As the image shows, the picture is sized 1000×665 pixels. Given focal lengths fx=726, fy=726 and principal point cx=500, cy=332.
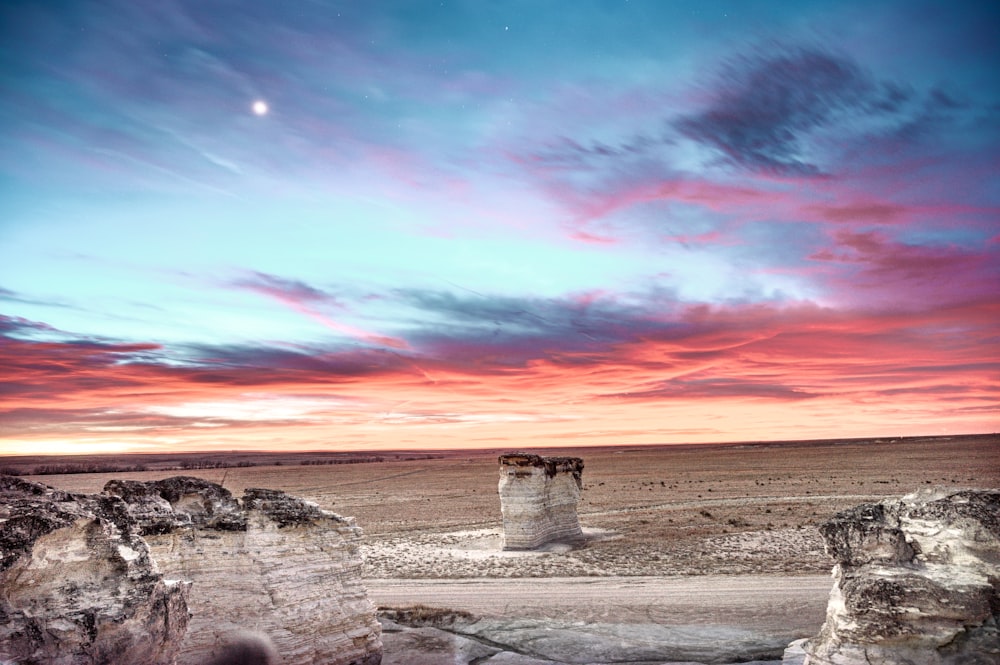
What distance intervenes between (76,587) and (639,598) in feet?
46.7

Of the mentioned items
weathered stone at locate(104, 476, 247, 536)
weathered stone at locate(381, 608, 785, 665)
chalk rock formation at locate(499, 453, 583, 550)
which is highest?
weathered stone at locate(104, 476, 247, 536)

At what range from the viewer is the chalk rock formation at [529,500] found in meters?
26.6

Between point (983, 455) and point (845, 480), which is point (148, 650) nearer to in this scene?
point (845, 480)

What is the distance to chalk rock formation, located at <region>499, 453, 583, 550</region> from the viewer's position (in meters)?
26.6

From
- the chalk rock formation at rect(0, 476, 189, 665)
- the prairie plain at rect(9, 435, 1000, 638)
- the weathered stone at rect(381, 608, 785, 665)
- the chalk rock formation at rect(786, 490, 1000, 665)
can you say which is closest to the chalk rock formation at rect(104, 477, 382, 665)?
the weathered stone at rect(381, 608, 785, 665)

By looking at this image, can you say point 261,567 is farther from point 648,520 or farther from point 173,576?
point 648,520

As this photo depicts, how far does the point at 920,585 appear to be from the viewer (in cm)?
880

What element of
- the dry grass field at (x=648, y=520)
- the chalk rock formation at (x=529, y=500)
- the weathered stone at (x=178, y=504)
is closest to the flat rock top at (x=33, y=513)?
the weathered stone at (x=178, y=504)

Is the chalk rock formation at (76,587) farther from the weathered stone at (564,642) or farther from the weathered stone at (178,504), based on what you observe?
the weathered stone at (564,642)

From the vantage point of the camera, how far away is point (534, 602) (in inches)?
745

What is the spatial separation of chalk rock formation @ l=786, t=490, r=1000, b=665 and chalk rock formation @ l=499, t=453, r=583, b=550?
56.6ft

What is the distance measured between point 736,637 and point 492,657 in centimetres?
495

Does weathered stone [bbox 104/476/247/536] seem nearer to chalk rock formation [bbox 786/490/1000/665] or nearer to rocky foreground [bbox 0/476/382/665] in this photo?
rocky foreground [bbox 0/476/382/665]

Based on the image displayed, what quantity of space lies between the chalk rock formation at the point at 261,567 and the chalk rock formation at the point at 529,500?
13697mm
